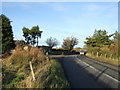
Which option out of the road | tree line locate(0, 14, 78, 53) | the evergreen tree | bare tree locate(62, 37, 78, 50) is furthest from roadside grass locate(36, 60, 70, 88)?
bare tree locate(62, 37, 78, 50)

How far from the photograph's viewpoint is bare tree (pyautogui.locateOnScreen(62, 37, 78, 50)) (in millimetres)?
92938

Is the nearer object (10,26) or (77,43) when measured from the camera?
(10,26)

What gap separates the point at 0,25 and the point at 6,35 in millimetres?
2698

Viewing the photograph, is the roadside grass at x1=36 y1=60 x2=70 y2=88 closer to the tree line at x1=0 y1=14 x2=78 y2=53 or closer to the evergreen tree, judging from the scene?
the tree line at x1=0 y1=14 x2=78 y2=53

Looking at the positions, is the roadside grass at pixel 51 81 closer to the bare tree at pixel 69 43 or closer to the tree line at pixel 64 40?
the tree line at pixel 64 40

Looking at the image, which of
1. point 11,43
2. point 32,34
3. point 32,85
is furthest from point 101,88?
point 32,34

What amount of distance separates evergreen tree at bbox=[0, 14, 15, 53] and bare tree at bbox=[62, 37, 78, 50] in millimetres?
56636

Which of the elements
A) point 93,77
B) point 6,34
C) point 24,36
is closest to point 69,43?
point 24,36

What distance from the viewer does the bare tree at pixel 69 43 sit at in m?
92.9

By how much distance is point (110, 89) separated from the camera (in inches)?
363

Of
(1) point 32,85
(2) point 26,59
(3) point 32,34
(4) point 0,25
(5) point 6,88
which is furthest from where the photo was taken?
(3) point 32,34

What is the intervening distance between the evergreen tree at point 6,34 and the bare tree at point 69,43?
56.6 metres

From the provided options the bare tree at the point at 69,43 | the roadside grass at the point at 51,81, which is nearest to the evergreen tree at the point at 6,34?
the roadside grass at the point at 51,81

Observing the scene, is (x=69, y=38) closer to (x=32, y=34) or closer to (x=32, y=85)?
(x=32, y=34)
